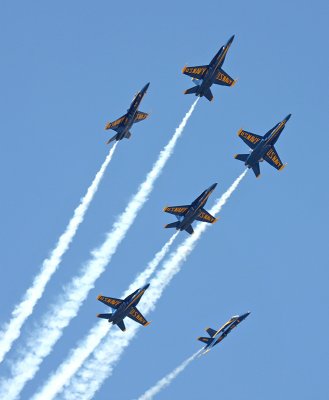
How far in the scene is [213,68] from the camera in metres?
104

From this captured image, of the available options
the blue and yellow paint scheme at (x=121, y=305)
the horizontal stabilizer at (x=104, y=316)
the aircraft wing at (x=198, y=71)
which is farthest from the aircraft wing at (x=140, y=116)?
the horizontal stabilizer at (x=104, y=316)

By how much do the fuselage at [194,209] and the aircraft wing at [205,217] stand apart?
121cm

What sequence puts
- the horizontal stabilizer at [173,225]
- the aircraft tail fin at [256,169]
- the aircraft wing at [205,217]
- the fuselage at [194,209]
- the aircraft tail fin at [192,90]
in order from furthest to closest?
the aircraft tail fin at [256,169] → the aircraft wing at [205,217] → the aircraft tail fin at [192,90] → the fuselage at [194,209] → the horizontal stabilizer at [173,225]

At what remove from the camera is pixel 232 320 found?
110m

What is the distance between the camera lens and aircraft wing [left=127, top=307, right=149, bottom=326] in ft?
334

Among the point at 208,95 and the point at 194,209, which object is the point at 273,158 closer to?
the point at 208,95

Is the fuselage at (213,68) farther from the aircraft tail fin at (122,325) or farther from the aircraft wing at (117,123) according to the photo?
the aircraft tail fin at (122,325)

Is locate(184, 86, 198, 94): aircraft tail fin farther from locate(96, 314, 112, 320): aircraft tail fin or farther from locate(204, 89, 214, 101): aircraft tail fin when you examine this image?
locate(96, 314, 112, 320): aircraft tail fin

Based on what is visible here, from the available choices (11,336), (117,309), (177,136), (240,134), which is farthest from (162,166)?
(11,336)

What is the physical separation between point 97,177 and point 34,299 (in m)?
19.5

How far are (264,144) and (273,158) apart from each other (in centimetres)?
365

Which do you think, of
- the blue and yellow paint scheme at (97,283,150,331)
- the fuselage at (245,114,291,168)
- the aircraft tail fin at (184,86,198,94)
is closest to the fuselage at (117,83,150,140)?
the aircraft tail fin at (184,86,198,94)

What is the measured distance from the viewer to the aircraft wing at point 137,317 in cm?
10188

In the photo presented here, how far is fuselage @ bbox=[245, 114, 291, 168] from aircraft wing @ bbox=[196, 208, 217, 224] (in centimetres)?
863
